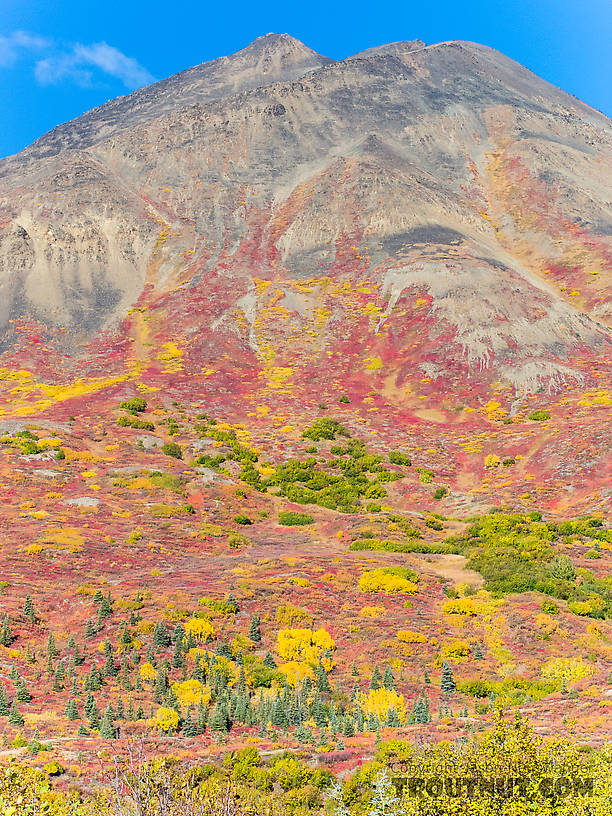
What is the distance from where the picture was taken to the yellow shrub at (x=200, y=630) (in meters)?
19.7

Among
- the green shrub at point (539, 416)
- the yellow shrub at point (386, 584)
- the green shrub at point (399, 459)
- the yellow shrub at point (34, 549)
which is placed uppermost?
the green shrub at point (539, 416)

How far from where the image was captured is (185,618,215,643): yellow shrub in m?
19.7

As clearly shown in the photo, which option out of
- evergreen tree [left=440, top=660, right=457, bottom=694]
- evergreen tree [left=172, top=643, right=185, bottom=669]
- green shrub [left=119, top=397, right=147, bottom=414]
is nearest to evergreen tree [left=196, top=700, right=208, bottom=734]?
evergreen tree [left=172, top=643, right=185, bottom=669]

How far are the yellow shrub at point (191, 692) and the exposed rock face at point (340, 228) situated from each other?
50.0m

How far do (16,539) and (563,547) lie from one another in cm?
2600

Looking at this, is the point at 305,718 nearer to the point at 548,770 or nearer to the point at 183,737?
the point at 183,737

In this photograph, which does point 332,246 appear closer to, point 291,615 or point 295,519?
point 295,519

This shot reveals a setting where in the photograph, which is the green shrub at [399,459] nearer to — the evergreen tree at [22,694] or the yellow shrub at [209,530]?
the yellow shrub at [209,530]

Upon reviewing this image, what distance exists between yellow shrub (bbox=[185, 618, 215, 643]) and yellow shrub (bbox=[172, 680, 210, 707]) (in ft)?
9.44

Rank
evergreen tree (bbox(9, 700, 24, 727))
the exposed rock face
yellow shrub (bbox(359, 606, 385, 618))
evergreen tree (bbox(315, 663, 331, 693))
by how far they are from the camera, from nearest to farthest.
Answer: evergreen tree (bbox(9, 700, 24, 727))
evergreen tree (bbox(315, 663, 331, 693))
yellow shrub (bbox(359, 606, 385, 618))
the exposed rock face

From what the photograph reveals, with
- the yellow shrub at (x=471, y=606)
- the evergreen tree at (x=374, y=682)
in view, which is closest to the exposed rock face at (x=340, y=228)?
the yellow shrub at (x=471, y=606)

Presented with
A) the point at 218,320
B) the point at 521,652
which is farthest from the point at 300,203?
the point at 521,652

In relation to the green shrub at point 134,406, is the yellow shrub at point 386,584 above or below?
below

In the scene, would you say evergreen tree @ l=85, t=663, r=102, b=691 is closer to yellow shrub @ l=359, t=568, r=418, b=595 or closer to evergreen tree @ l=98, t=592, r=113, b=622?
evergreen tree @ l=98, t=592, r=113, b=622
